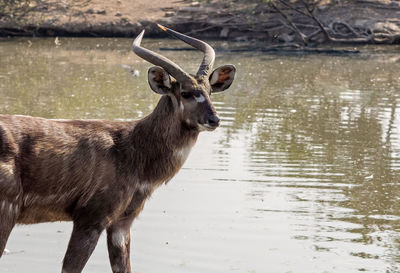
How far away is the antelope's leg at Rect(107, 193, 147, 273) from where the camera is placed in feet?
20.5

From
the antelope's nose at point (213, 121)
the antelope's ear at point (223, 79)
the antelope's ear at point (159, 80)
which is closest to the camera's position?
the antelope's nose at point (213, 121)

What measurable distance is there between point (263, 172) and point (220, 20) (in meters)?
14.6

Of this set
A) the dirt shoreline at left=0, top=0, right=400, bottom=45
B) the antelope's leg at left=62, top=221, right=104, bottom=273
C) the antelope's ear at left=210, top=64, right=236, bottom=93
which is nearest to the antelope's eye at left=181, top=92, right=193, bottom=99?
the antelope's ear at left=210, top=64, right=236, bottom=93

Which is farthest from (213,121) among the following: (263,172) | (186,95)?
(263,172)

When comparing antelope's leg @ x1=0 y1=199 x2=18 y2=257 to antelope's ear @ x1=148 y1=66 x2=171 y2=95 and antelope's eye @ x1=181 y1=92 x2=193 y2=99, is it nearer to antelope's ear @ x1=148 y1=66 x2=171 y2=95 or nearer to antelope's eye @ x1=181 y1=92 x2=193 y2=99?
antelope's ear @ x1=148 y1=66 x2=171 y2=95

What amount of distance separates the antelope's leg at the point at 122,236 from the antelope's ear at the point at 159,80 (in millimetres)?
817

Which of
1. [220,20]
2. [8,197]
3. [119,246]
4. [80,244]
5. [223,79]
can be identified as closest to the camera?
[8,197]

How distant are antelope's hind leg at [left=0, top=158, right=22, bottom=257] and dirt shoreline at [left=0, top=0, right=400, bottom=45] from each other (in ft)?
56.4

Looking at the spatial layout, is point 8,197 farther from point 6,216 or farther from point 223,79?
point 223,79

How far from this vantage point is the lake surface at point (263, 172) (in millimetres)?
7262

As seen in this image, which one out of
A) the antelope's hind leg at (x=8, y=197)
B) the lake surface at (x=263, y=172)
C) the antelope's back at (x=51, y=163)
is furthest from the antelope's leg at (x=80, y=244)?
the lake surface at (x=263, y=172)

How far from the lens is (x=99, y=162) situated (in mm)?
6156

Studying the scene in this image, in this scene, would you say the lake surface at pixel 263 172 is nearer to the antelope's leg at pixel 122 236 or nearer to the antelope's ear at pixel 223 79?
the antelope's leg at pixel 122 236

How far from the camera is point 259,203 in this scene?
8.86m
